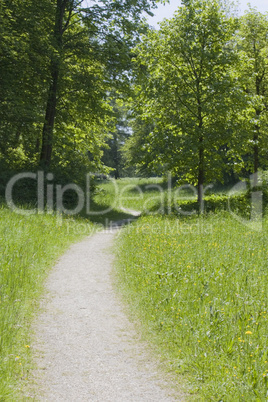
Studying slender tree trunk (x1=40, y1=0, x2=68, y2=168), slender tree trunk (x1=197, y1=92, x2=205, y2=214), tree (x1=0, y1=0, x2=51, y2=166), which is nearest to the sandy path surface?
tree (x1=0, y1=0, x2=51, y2=166)

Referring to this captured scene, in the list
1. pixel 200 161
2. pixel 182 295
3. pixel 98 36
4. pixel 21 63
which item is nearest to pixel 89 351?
pixel 182 295

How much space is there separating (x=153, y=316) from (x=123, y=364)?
1.35 meters

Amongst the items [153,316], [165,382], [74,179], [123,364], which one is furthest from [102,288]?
[74,179]

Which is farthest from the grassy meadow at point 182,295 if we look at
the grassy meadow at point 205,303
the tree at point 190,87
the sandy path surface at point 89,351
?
the tree at point 190,87

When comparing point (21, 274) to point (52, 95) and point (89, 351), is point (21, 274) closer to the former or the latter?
point (89, 351)

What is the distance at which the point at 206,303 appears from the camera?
20.5 feet

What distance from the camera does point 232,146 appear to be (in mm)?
17906

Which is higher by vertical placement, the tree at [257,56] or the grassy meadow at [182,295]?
the tree at [257,56]

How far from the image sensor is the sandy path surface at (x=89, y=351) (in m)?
4.27

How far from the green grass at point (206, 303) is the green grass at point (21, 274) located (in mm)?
1794

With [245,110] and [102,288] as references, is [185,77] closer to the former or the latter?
[245,110]

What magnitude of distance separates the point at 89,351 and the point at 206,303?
81.3 inches

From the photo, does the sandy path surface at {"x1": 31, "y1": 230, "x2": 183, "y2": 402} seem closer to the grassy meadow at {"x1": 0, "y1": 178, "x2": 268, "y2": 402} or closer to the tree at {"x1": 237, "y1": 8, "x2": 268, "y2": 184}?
the grassy meadow at {"x1": 0, "y1": 178, "x2": 268, "y2": 402}

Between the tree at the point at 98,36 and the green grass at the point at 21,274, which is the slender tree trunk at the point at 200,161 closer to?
the tree at the point at 98,36
